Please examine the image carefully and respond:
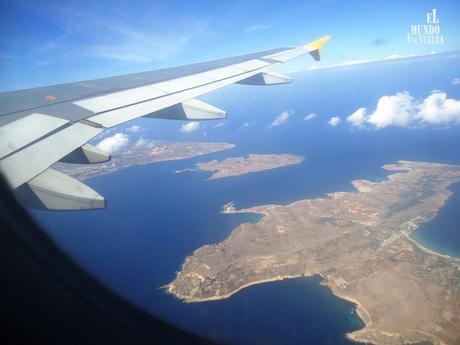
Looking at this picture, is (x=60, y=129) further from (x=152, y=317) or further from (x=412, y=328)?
(x=412, y=328)

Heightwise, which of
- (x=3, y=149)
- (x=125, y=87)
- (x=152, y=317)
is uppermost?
(x=125, y=87)

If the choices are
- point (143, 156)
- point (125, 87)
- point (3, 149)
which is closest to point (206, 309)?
point (125, 87)

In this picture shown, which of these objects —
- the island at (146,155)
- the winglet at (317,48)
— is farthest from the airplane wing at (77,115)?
the island at (146,155)

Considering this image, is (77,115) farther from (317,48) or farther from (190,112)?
(317,48)

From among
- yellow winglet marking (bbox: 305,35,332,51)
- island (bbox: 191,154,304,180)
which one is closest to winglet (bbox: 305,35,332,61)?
yellow winglet marking (bbox: 305,35,332,51)

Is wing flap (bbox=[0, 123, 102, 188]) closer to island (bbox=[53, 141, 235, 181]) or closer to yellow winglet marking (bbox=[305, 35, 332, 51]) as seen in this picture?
yellow winglet marking (bbox=[305, 35, 332, 51])

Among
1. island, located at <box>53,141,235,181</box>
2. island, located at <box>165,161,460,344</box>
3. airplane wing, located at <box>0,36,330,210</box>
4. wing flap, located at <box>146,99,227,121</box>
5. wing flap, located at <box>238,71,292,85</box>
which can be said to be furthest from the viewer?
island, located at <box>53,141,235,181</box>

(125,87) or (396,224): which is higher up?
(125,87)

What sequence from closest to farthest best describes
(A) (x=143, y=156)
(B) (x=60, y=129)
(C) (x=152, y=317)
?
(C) (x=152, y=317)
(B) (x=60, y=129)
(A) (x=143, y=156)
